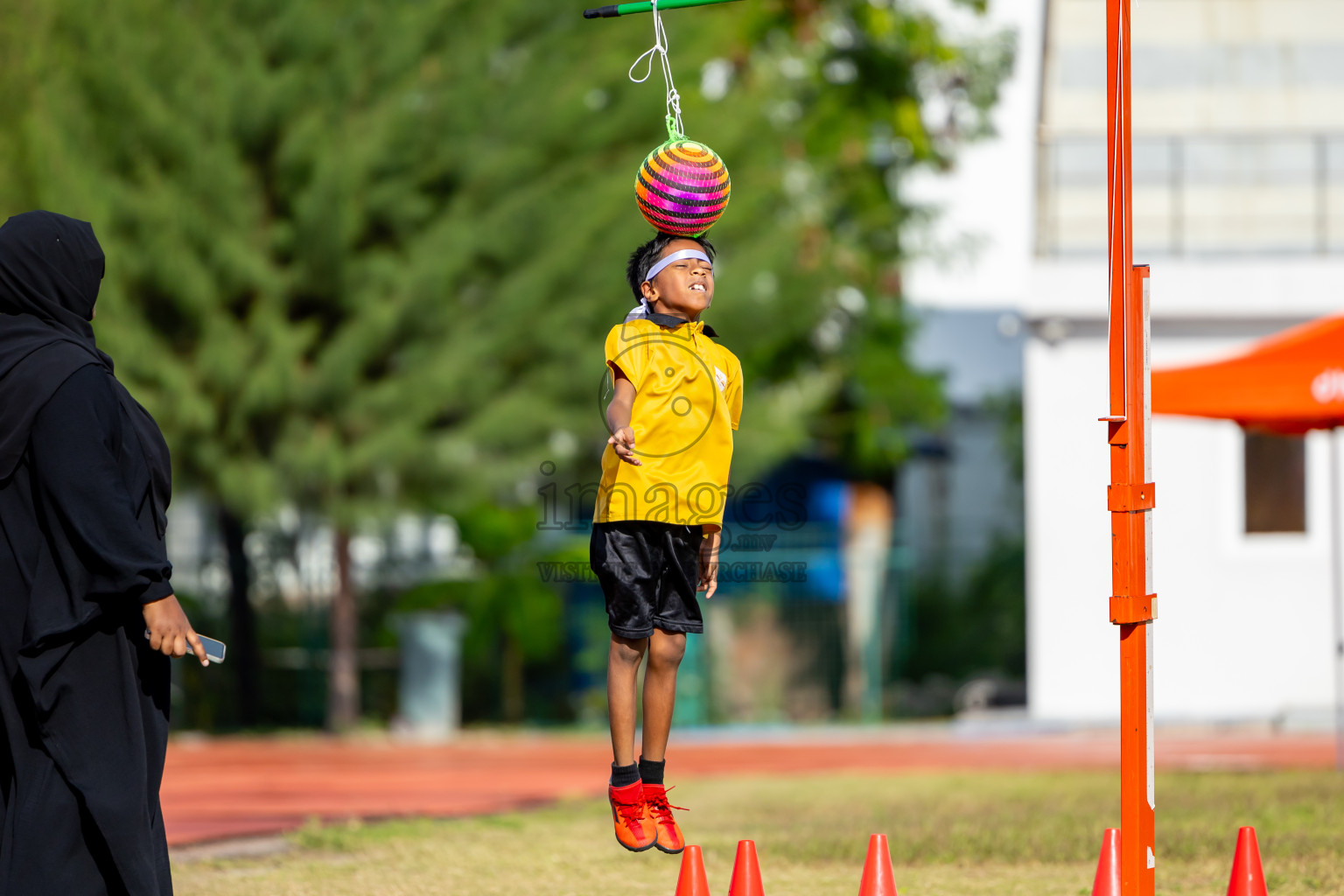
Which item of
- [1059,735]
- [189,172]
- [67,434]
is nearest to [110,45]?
[189,172]

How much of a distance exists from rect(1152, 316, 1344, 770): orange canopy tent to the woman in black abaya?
7516 millimetres

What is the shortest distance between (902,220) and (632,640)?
679 inches

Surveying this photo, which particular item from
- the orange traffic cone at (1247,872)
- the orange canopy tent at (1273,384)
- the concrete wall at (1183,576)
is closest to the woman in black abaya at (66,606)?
the orange traffic cone at (1247,872)

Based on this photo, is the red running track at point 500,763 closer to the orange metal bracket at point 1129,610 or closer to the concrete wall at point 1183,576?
the concrete wall at point 1183,576

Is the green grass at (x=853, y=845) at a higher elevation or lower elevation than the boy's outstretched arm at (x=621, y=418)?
lower

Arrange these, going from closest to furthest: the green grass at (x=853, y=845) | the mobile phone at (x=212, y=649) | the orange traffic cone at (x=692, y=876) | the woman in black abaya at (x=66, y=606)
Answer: the woman in black abaya at (x=66, y=606), the mobile phone at (x=212, y=649), the orange traffic cone at (x=692, y=876), the green grass at (x=853, y=845)

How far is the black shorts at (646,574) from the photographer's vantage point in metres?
5.21

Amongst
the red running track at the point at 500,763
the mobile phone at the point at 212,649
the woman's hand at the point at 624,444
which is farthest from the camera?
the red running track at the point at 500,763

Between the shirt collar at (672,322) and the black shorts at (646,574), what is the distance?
645 millimetres

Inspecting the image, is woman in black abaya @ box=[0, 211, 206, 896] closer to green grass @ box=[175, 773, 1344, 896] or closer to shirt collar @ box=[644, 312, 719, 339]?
shirt collar @ box=[644, 312, 719, 339]

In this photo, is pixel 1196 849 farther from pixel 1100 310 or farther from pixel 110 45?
pixel 110 45

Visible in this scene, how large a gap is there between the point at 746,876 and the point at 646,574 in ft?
3.37

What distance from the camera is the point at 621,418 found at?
202 inches

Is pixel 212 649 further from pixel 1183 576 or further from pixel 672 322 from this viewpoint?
pixel 1183 576
